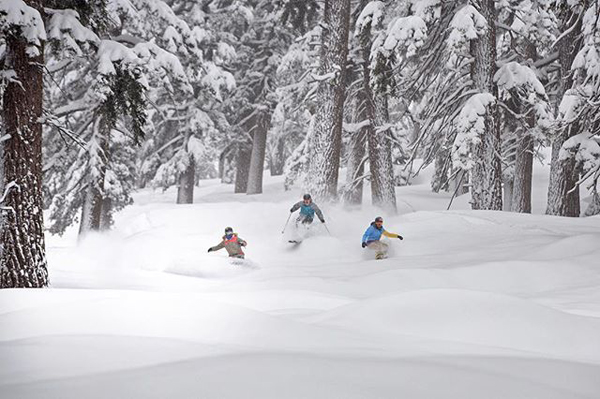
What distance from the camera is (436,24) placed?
13680mm

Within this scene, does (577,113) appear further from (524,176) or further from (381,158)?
(524,176)

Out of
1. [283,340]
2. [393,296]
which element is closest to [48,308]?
[283,340]

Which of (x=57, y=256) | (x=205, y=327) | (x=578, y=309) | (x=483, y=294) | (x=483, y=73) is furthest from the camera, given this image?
(x=57, y=256)

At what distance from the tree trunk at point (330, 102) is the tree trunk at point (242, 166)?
11.1m

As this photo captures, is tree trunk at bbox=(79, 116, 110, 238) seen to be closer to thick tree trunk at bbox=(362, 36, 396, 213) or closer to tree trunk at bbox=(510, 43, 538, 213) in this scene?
thick tree trunk at bbox=(362, 36, 396, 213)

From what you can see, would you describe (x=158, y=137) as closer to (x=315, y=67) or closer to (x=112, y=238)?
(x=112, y=238)

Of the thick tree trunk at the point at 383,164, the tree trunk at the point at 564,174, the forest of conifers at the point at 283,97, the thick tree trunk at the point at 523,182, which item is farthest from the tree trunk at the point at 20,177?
the thick tree trunk at the point at 523,182

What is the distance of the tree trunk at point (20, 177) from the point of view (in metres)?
5.90

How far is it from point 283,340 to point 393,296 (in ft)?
4.90

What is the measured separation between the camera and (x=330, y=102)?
14.5 m

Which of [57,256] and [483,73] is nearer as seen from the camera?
[483,73]

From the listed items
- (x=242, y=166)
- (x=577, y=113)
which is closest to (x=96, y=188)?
(x=577, y=113)

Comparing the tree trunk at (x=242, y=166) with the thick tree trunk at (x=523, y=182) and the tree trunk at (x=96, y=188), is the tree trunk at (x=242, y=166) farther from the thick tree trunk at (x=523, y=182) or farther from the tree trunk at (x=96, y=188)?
the thick tree trunk at (x=523, y=182)

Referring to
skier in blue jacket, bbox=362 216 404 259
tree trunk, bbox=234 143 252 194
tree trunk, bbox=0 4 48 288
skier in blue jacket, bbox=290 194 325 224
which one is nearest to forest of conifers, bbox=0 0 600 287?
tree trunk, bbox=0 4 48 288
